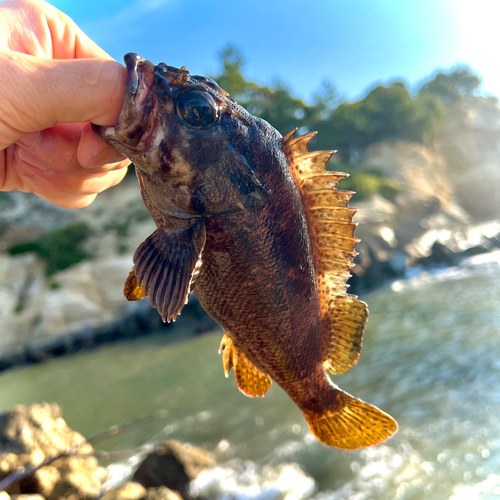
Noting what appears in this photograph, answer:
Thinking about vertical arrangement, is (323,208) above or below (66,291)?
above

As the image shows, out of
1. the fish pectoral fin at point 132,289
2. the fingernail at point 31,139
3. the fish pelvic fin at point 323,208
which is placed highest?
the fingernail at point 31,139

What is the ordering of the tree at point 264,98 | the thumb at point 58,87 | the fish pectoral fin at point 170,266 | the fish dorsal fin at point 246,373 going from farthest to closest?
the tree at point 264,98
the fish dorsal fin at point 246,373
the fish pectoral fin at point 170,266
the thumb at point 58,87

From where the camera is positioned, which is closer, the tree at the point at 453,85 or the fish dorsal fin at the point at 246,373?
the fish dorsal fin at the point at 246,373

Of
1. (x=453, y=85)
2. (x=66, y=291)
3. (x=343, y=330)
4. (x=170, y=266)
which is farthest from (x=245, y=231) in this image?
(x=453, y=85)

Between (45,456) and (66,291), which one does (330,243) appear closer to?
(45,456)

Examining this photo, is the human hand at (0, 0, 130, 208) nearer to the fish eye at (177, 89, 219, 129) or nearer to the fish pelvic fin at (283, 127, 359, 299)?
the fish eye at (177, 89, 219, 129)

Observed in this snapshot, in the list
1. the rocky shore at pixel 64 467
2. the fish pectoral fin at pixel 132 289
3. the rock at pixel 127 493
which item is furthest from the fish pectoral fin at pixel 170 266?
the rock at pixel 127 493

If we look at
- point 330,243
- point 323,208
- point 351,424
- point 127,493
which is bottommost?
point 127,493

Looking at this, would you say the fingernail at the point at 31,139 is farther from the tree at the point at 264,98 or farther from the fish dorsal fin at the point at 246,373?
the tree at the point at 264,98
